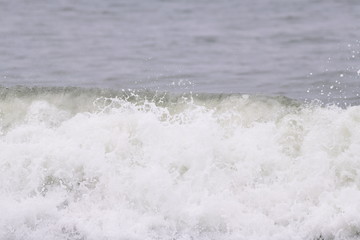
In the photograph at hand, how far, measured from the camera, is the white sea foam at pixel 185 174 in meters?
8.09

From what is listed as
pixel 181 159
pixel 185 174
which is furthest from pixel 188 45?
pixel 185 174

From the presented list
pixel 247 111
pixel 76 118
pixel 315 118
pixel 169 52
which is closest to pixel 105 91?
pixel 76 118

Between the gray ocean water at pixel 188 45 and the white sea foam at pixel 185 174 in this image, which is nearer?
the white sea foam at pixel 185 174

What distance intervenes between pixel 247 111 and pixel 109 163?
1825mm

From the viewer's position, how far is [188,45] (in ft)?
50.9

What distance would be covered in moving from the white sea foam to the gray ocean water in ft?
8.35

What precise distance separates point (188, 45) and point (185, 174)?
279 inches

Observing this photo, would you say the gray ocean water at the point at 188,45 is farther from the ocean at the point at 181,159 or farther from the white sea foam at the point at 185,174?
the white sea foam at the point at 185,174

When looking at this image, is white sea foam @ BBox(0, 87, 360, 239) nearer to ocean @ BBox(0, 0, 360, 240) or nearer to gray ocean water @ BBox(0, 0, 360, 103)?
ocean @ BBox(0, 0, 360, 240)

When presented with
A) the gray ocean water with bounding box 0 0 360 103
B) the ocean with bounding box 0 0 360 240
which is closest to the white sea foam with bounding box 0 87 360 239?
the ocean with bounding box 0 0 360 240

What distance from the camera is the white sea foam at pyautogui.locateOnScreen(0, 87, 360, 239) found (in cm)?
809

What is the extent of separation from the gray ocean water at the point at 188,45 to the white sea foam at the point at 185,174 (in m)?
2.54

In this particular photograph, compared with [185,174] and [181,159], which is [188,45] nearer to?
[181,159]

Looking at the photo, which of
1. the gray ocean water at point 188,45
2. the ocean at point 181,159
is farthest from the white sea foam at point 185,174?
the gray ocean water at point 188,45
